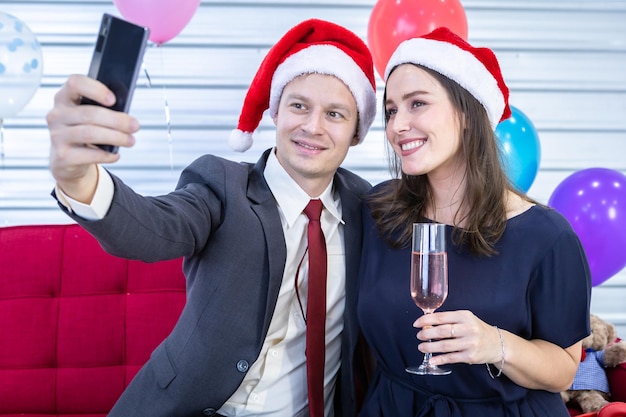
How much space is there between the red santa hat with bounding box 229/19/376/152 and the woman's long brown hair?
0.28m

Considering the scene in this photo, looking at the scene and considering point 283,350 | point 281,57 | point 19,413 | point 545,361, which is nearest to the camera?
point 545,361

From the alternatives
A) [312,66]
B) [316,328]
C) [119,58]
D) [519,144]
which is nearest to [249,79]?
[519,144]

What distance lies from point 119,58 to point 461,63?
1000mm

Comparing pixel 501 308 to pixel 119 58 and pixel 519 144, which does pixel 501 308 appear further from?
pixel 519 144

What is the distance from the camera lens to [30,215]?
12.4 feet

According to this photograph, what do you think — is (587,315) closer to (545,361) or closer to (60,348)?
(545,361)

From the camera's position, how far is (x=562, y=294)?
1663mm

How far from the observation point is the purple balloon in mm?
2721

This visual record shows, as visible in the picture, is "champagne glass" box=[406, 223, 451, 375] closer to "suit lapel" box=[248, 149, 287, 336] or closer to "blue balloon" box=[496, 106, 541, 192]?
"suit lapel" box=[248, 149, 287, 336]

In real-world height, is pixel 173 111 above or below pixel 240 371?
above

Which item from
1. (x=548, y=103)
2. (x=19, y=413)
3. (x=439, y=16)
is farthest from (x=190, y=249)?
(x=548, y=103)

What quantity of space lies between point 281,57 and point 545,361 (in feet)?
3.64

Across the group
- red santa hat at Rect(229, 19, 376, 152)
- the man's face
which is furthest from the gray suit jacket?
red santa hat at Rect(229, 19, 376, 152)

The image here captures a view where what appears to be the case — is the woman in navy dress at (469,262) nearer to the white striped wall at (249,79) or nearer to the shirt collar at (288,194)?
the shirt collar at (288,194)
